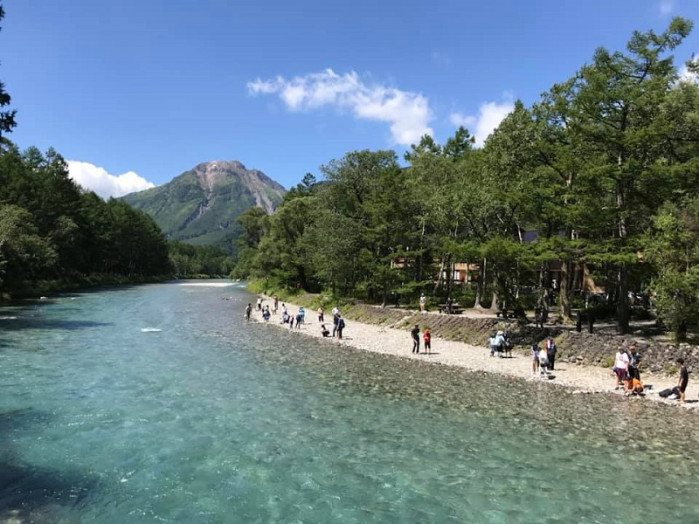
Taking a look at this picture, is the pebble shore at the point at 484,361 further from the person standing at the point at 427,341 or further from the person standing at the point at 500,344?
the person standing at the point at 500,344

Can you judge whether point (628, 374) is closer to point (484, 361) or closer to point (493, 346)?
point (484, 361)

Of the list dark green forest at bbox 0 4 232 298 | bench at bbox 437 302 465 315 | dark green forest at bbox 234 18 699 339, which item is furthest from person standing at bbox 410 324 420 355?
dark green forest at bbox 0 4 232 298

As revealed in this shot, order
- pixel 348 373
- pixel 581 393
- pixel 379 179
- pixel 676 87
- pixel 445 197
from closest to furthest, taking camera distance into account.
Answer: pixel 581 393, pixel 348 373, pixel 676 87, pixel 445 197, pixel 379 179

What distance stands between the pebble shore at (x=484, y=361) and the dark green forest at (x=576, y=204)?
4702mm

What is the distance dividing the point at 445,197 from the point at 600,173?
1490cm

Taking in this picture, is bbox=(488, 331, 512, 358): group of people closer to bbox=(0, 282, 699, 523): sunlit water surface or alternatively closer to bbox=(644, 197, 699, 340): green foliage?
bbox=(0, 282, 699, 523): sunlit water surface

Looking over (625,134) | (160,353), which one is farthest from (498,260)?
(160,353)

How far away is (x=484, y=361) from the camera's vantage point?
95.1ft

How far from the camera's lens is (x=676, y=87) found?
2961cm

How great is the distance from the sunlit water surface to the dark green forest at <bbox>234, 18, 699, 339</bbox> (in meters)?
9.41

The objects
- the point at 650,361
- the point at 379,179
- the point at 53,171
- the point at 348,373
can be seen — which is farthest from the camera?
the point at 53,171

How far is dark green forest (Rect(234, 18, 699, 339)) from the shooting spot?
26047 mm

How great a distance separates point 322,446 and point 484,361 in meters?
16.5

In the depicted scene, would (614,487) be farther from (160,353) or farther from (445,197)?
(445,197)
